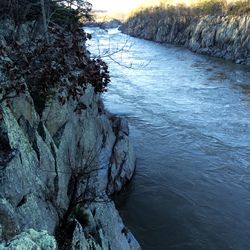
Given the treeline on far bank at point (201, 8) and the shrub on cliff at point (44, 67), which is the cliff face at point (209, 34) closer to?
the treeline on far bank at point (201, 8)

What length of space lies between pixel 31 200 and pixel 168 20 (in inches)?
3670

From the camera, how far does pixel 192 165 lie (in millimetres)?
21438

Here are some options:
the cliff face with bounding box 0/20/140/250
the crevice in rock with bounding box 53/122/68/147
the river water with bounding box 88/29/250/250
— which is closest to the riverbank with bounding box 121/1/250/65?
the river water with bounding box 88/29/250/250

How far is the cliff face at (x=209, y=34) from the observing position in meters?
62.8

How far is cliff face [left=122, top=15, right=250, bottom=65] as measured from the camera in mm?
62844

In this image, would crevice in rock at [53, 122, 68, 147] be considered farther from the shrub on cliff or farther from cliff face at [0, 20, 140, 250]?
the shrub on cliff

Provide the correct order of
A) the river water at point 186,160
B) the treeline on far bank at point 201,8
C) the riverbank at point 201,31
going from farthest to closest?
the treeline on far bank at point 201,8 → the riverbank at point 201,31 → the river water at point 186,160

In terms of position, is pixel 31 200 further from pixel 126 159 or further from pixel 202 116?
pixel 202 116

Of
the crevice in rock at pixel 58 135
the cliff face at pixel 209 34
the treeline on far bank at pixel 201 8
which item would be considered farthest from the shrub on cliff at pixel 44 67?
the treeline on far bank at pixel 201 8

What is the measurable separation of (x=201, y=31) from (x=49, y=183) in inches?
2770

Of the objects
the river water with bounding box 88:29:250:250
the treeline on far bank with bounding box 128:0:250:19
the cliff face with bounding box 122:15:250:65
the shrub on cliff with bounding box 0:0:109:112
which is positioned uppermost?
the treeline on far bank with bounding box 128:0:250:19

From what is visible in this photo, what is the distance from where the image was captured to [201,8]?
90.9m

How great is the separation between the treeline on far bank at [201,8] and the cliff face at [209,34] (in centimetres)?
178

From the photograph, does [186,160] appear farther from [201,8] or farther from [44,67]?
[201,8]
